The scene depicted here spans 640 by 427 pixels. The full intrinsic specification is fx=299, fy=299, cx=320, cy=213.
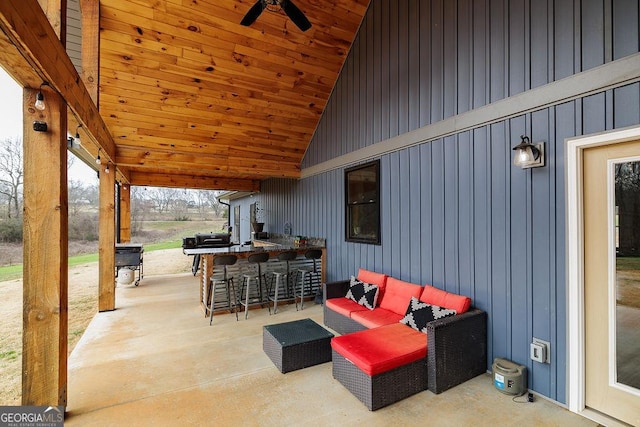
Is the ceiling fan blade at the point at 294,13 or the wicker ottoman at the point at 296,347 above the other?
the ceiling fan blade at the point at 294,13

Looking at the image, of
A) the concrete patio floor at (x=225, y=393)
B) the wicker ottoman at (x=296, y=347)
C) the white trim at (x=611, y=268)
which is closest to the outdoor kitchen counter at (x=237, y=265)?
the concrete patio floor at (x=225, y=393)

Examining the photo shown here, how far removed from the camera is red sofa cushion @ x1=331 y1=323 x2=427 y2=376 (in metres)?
2.44

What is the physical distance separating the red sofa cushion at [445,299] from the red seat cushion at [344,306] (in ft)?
2.72

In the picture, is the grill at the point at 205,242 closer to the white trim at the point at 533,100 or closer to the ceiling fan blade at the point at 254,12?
the white trim at the point at 533,100

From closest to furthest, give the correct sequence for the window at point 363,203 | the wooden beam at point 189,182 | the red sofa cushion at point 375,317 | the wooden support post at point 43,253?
1. the wooden support post at point 43,253
2. the red sofa cushion at point 375,317
3. the window at point 363,203
4. the wooden beam at point 189,182

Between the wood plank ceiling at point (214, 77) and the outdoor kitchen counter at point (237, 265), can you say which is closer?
the wood plank ceiling at point (214, 77)

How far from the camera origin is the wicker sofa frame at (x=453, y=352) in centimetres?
263

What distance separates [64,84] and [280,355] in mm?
2969

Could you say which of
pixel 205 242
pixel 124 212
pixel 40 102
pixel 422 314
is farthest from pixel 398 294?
pixel 124 212

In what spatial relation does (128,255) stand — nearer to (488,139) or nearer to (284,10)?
(284,10)

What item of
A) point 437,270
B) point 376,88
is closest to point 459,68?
point 376,88

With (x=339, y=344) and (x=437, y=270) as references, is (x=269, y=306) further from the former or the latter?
(x=437, y=270)

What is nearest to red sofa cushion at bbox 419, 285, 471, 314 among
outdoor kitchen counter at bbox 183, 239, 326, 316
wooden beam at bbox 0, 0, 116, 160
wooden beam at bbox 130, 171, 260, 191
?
outdoor kitchen counter at bbox 183, 239, 326, 316

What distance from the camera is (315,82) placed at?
17.8 feet
